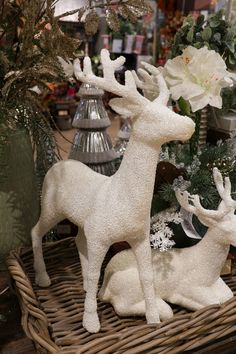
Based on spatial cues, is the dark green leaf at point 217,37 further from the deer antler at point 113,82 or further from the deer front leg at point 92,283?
the deer front leg at point 92,283

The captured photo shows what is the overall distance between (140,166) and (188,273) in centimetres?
25

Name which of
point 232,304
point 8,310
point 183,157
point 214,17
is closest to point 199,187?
point 183,157

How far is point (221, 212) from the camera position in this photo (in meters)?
0.65

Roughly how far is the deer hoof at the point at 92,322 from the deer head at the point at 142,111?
0.31 meters

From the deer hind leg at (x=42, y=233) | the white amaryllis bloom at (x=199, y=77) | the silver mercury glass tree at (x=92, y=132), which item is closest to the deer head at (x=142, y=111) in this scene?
the white amaryllis bloom at (x=199, y=77)

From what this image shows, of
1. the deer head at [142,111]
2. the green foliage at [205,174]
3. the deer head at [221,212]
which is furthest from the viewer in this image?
the green foliage at [205,174]

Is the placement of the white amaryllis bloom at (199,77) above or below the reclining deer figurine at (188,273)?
above

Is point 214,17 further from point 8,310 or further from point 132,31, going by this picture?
point 132,31

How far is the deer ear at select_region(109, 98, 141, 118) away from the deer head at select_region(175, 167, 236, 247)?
0.60 ft

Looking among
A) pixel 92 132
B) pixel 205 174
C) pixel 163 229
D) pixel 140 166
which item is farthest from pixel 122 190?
pixel 92 132

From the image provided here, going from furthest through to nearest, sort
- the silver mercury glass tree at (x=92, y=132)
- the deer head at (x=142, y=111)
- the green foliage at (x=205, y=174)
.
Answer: the silver mercury glass tree at (x=92, y=132) → the green foliage at (x=205, y=174) → the deer head at (x=142, y=111)

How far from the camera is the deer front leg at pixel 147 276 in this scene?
0.64 metres

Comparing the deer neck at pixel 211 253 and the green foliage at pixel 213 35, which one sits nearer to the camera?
the deer neck at pixel 211 253

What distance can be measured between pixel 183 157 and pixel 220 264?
247mm
